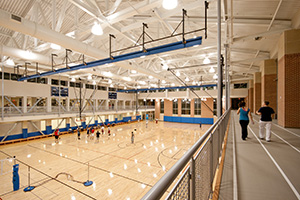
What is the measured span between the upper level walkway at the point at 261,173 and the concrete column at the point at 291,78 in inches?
201

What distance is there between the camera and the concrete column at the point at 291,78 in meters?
8.50

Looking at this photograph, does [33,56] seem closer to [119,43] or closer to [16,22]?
[16,22]

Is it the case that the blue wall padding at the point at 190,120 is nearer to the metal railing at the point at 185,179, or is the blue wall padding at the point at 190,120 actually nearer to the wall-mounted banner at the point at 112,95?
the wall-mounted banner at the point at 112,95

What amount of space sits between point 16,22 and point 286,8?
12.9 m

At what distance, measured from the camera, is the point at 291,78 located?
8656 mm

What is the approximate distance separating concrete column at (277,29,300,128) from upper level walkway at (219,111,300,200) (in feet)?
16.7

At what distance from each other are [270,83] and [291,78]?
6.13 m

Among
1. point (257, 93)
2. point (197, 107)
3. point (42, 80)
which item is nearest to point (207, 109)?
point (197, 107)

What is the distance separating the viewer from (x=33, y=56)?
34.6ft

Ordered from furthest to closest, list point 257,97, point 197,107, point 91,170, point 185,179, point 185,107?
point 185,107, point 197,107, point 257,97, point 91,170, point 185,179

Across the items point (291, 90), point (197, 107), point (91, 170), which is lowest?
point (91, 170)

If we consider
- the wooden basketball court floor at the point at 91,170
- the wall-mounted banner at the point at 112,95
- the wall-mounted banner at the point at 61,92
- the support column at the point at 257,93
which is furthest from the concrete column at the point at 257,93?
the wall-mounted banner at the point at 61,92

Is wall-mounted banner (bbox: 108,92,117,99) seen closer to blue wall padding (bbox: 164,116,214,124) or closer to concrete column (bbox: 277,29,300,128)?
blue wall padding (bbox: 164,116,214,124)

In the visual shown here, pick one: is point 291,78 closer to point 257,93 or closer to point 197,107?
point 257,93
